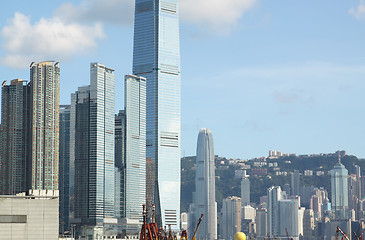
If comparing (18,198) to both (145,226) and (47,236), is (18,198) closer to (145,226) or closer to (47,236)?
(47,236)

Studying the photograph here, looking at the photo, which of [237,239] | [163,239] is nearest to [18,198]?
[237,239]

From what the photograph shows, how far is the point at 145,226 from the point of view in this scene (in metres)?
114

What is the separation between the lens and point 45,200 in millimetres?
106250

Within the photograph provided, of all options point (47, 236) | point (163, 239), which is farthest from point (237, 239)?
point (163, 239)

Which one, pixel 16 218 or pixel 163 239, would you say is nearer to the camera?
pixel 16 218

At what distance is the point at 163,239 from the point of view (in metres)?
164

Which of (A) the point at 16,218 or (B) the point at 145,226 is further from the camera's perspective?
(B) the point at 145,226

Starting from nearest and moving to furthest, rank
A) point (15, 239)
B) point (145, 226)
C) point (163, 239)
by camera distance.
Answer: point (15, 239) → point (145, 226) → point (163, 239)

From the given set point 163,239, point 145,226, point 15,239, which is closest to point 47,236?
point 15,239

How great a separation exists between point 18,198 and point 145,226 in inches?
741

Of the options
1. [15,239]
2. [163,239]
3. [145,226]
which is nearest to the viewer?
[15,239]

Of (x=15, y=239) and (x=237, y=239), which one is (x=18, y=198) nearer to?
(x=15, y=239)

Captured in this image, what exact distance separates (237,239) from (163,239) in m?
59.9

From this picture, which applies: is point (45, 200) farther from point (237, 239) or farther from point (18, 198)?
point (237, 239)
